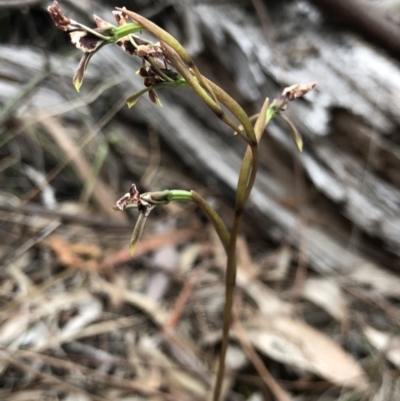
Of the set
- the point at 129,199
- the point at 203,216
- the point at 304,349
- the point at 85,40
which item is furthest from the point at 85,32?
the point at 203,216

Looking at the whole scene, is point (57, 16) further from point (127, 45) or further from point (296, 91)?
point (296, 91)

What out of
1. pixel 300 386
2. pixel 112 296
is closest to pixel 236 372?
pixel 300 386

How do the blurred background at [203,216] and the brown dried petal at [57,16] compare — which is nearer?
Answer: the brown dried petal at [57,16]

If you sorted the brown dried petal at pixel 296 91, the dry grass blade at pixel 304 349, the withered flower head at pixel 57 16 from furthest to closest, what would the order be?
the dry grass blade at pixel 304 349
the brown dried petal at pixel 296 91
the withered flower head at pixel 57 16

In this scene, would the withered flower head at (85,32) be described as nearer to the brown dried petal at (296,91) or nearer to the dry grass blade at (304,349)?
the brown dried petal at (296,91)

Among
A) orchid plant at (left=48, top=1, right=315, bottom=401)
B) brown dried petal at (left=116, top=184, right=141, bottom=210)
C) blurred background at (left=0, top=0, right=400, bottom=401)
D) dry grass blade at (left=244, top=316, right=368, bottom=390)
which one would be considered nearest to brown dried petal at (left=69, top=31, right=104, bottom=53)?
orchid plant at (left=48, top=1, right=315, bottom=401)

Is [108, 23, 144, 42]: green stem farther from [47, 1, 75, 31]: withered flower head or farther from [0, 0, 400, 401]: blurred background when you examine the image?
[0, 0, 400, 401]: blurred background

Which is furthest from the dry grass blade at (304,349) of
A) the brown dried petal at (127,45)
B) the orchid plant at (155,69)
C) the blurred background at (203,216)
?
the brown dried petal at (127,45)
